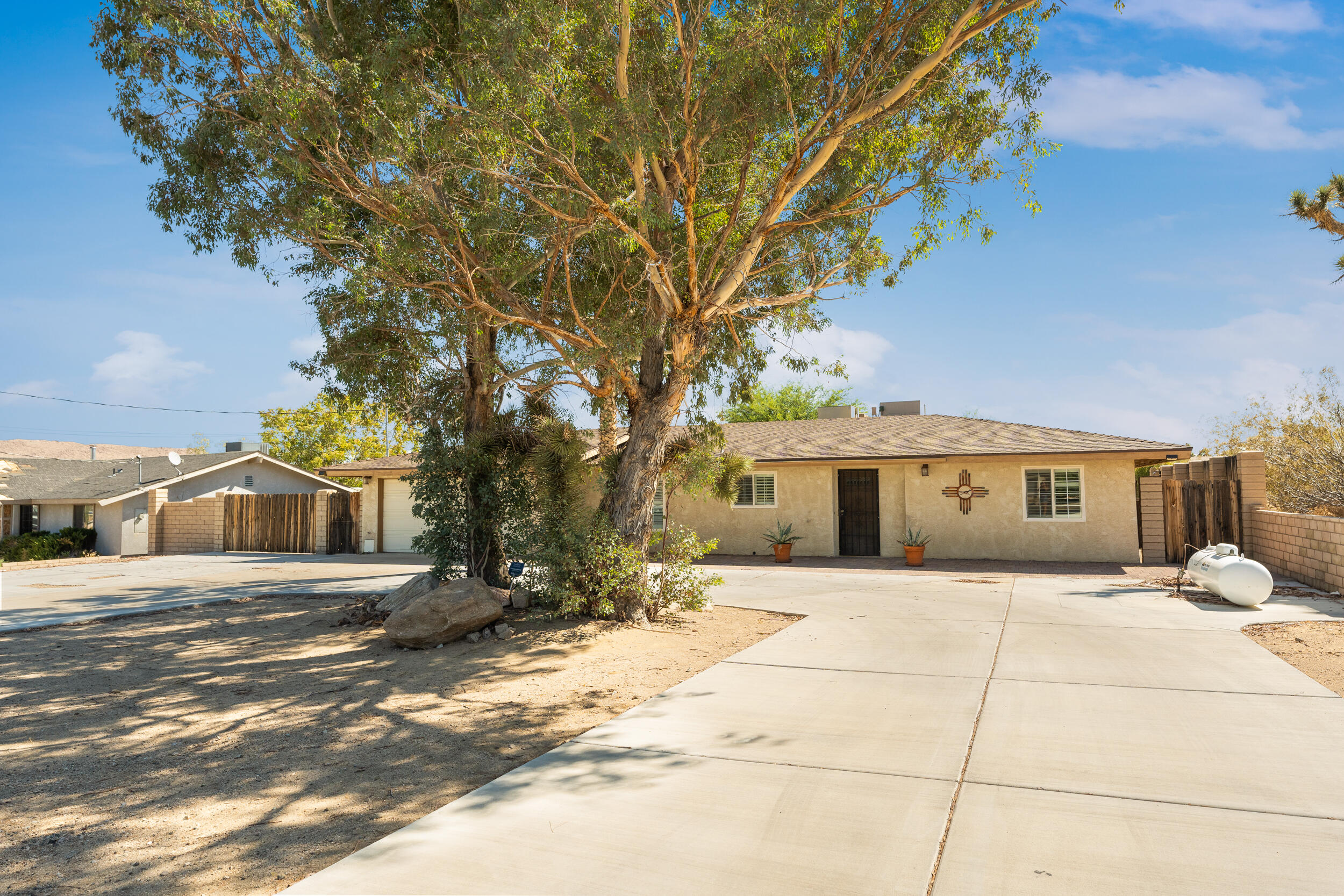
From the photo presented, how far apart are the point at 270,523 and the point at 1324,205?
28.9 metres

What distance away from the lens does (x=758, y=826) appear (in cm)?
377

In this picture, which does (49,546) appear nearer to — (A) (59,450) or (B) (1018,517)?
(B) (1018,517)

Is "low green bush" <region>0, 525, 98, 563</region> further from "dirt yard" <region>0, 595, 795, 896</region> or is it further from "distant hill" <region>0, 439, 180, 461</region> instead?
"distant hill" <region>0, 439, 180, 461</region>

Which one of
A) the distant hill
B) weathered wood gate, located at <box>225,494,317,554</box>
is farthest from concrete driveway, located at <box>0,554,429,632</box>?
the distant hill

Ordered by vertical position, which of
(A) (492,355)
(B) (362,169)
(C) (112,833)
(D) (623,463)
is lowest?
(C) (112,833)

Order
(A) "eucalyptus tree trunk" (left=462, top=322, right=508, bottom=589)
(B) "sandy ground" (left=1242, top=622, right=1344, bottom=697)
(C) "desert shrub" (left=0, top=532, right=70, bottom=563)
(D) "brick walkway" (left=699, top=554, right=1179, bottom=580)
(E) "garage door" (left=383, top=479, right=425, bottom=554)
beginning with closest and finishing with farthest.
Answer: (B) "sandy ground" (left=1242, top=622, right=1344, bottom=697), (A) "eucalyptus tree trunk" (left=462, top=322, right=508, bottom=589), (D) "brick walkway" (left=699, top=554, right=1179, bottom=580), (E) "garage door" (left=383, top=479, right=425, bottom=554), (C) "desert shrub" (left=0, top=532, right=70, bottom=563)

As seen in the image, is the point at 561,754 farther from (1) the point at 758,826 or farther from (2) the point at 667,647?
(2) the point at 667,647

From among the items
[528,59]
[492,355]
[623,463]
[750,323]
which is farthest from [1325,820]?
[492,355]

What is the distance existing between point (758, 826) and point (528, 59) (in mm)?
7009

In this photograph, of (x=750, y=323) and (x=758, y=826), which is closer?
(x=758, y=826)

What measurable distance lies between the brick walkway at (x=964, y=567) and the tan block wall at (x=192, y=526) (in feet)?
56.2

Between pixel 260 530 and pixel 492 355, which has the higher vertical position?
pixel 492 355

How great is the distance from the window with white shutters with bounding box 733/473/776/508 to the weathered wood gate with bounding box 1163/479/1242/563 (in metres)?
8.81

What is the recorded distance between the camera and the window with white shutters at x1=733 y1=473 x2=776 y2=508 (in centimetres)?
1994
